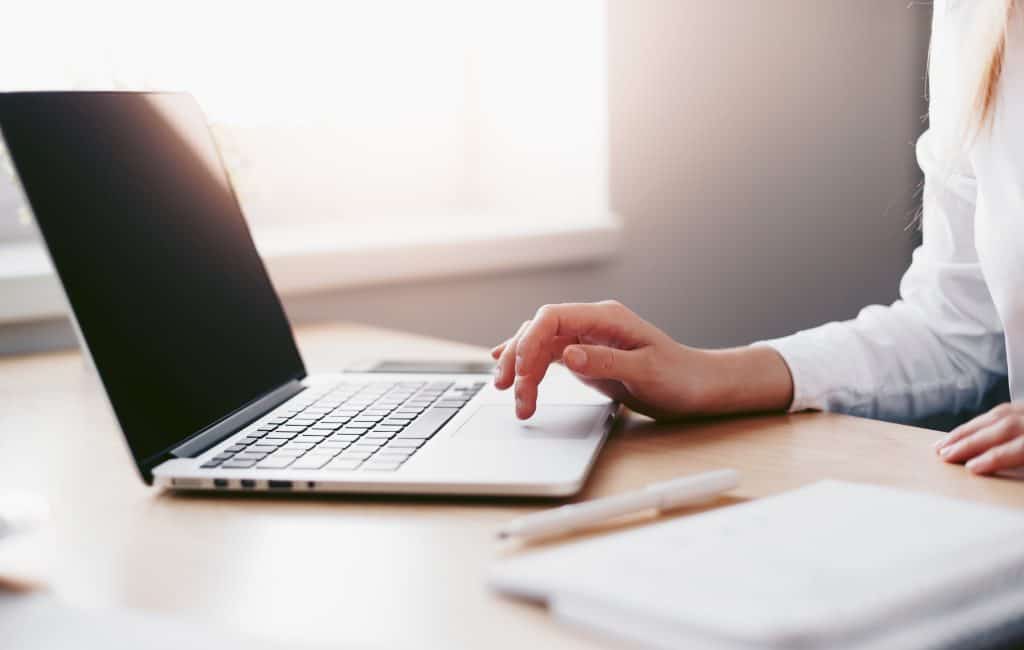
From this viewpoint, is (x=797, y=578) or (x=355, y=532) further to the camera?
(x=355, y=532)

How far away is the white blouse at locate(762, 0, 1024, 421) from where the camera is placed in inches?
34.0

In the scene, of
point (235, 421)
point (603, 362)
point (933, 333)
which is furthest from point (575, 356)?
point (933, 333)

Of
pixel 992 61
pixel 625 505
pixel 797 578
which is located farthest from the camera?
pixel 992 61

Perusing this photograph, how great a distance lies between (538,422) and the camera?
2.41 feet

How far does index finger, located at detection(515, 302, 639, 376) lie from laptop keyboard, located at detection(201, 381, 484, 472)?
0.23ft

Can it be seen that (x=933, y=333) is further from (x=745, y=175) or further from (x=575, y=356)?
(x=745, y=175)

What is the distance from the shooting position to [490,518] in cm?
57

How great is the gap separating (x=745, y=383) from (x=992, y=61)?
0.35 meters

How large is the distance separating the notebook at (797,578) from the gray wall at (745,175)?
105cm

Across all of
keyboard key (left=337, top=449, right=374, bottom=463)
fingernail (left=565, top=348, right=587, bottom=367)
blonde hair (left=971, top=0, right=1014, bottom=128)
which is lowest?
keyboard key (left=337, top=449, right=374, bottom=463)

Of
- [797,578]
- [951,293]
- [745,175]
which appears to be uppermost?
[797,578]

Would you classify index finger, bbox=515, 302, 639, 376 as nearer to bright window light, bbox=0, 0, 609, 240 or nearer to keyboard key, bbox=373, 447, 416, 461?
keyboard key, bbox=373, 447, 416, 461

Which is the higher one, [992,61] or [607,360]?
[992,61]

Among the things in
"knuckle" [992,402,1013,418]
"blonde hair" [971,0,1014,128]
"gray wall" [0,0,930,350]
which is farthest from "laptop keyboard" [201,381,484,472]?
"gray wall" [0,0,930,350]
